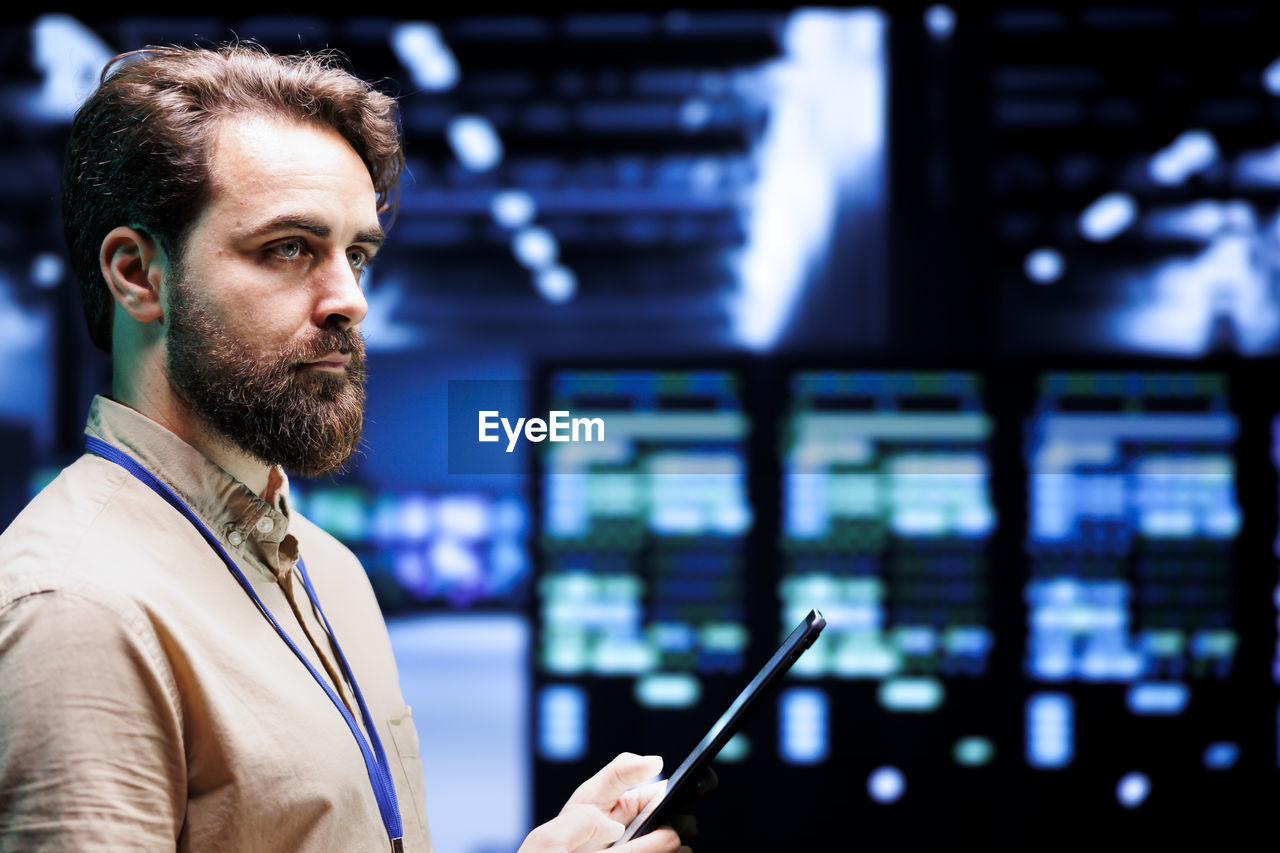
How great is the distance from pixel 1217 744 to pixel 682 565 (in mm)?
1399

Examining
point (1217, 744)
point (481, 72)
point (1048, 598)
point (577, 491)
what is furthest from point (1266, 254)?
point (481, 72)

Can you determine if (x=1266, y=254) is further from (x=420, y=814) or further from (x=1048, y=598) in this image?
(x=420, y=814)

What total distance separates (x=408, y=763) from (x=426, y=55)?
7.09 ft

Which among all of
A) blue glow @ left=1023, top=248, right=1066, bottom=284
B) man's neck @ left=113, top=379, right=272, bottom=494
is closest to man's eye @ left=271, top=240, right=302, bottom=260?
man's neck @ left=113, top=379, right=272, bottom=494

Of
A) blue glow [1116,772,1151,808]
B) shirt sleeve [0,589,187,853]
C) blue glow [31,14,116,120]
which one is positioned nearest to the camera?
shirt sleeve [0,589,187,853]

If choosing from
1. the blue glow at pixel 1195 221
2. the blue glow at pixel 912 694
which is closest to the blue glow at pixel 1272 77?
the blue glow at pixel 1195 221

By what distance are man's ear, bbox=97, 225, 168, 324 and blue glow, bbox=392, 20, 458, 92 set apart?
198 centimetres

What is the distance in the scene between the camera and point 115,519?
76 cm

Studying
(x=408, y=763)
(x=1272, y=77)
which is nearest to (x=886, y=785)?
(x=408, y=763)

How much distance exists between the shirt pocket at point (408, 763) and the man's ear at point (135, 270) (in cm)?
44

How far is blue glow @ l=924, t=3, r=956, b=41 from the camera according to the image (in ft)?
8.62

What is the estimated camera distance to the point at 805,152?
267 centimetres

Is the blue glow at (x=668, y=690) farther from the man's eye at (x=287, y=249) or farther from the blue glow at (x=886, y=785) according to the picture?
the man's eye at (x=287, y=249)

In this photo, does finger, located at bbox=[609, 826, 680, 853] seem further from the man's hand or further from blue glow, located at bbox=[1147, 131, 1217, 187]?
blue glow, located at bbox=[1147, 131, 1217, 187]
